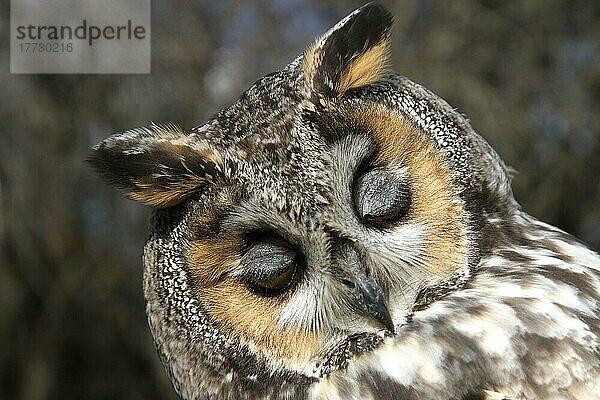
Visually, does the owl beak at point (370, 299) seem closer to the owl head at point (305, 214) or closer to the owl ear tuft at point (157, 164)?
the owl head at point (305, 214)

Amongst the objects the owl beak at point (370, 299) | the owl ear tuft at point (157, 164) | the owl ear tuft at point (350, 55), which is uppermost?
the owl ear tuft at point (350, 55)

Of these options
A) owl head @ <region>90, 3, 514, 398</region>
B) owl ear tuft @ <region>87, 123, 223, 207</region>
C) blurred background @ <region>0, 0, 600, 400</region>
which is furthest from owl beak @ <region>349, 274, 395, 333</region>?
blurred background @ <region>0, 0, 600, 400</region>

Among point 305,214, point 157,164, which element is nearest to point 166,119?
point 157,164

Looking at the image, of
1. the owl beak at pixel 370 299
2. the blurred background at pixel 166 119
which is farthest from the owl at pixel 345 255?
the blurred background at pixel 166 119

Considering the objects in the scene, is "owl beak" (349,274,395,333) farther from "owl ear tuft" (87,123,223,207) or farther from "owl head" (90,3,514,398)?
"owl ear tuft" (87,123,223,207)

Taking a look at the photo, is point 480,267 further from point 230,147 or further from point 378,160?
point 230,147

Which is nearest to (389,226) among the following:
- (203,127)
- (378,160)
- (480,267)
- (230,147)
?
(378,160)
